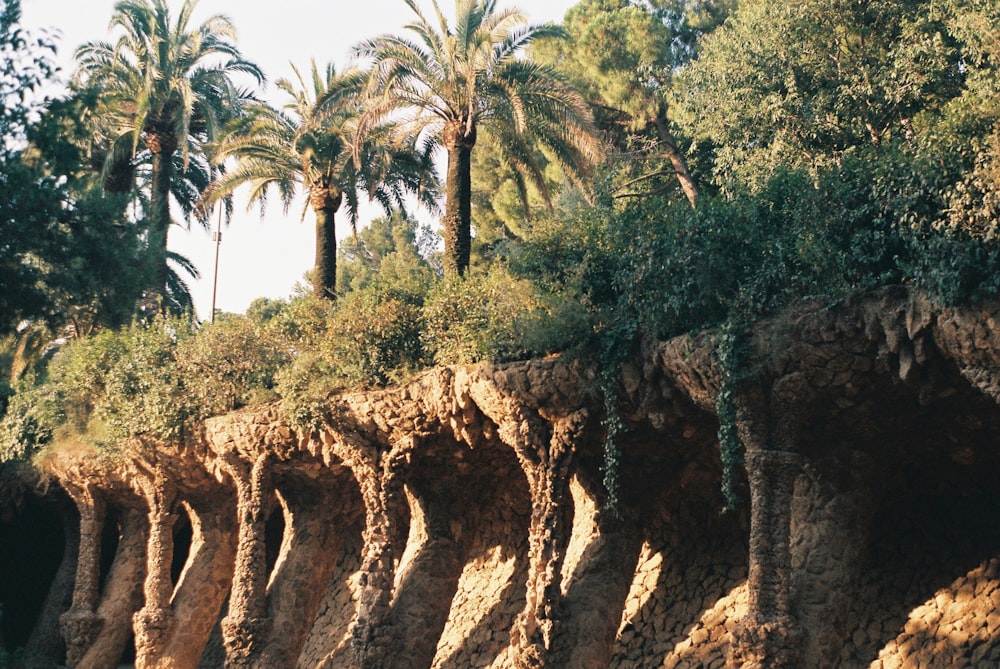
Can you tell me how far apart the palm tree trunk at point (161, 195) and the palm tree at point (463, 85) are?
335 inches

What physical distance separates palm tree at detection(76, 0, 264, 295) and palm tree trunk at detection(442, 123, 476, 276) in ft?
23.6

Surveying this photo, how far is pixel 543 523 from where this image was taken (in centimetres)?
1380

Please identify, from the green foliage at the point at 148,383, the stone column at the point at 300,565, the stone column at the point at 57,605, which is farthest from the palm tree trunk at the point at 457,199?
the stone column at the point at 57,605

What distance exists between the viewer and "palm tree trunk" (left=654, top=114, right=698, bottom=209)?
22.5 metres

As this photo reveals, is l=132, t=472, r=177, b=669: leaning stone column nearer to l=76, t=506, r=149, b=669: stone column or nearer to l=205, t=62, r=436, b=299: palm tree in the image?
l=76, t=506, r=149, b=669: stone column

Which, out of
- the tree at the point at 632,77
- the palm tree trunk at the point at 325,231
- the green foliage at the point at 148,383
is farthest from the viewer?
the tree at the point at 632,77

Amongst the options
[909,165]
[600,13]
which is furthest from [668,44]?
[909,165]

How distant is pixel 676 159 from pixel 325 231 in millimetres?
7458

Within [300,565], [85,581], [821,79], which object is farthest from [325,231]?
[821,79]

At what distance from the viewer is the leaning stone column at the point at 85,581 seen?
2148 cm

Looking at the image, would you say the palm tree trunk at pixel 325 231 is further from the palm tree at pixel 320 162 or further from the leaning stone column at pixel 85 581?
the leaning stone column at pixel 85 581

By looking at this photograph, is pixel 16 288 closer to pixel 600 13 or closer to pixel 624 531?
pixel 624 531

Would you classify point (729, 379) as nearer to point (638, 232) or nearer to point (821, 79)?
point (638, 232)

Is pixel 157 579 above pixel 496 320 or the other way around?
the other way around
